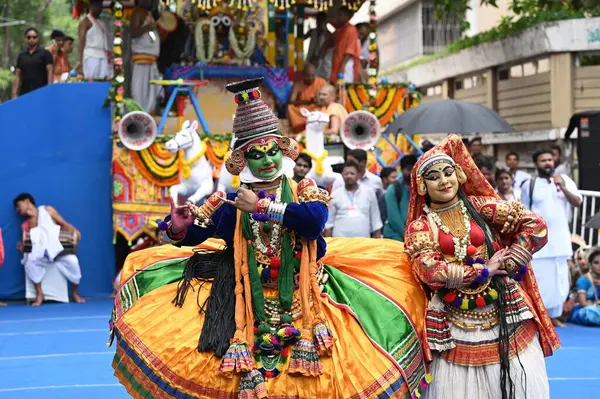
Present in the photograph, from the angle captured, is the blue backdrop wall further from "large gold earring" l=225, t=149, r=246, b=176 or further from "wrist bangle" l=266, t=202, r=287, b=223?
"wrist bangle" l=266, t=202, r=287, b=223

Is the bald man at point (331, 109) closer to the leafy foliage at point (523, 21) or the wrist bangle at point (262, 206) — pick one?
the leafy foliage at point (523, 21)

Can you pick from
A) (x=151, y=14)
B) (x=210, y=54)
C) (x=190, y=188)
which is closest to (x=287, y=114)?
(x=210, y=54)

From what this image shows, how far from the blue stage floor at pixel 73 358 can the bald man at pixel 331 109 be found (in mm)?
3766

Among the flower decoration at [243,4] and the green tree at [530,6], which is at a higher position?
the green tree at [530,6]

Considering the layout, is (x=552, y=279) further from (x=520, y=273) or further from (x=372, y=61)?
(x=372, y=61)

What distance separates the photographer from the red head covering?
17.6 ft

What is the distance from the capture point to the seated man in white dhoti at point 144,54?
46.8 ft

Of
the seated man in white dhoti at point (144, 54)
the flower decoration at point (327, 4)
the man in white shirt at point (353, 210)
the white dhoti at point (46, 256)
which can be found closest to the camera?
the man in white shirt at point (353, 210)

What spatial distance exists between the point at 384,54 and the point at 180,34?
16962 millimetres

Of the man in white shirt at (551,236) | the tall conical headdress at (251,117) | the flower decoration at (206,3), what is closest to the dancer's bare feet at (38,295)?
the flower decoration at (206,3)

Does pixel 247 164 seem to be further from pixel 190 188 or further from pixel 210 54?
pixel 210 54

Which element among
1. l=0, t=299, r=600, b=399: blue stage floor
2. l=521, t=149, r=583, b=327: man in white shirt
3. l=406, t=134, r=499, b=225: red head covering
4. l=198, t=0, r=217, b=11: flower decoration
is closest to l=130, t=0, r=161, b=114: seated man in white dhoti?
l=198, t=0, r=217, b=11: flower decoration

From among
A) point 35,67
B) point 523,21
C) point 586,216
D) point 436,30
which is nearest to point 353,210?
point 586,216

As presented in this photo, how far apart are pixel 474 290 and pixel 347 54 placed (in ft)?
32.7
